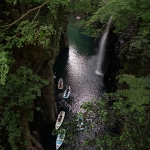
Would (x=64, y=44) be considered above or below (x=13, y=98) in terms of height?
below

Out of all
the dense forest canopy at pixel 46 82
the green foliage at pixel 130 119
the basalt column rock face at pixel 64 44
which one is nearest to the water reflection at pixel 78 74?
the basalt column rock face at pixel 64 44

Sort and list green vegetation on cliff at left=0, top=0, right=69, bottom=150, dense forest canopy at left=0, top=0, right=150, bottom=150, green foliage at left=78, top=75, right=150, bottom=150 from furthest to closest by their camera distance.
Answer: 1. green vegetation on cliff at left=0, top=0, right=69, bottom=150
2. dense forest canopy at left=0, top=0, right=150, bottom=150
3. green foliage at left=78, top=75, right=150, bottom=150

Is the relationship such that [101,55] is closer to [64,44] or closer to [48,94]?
[64,44]

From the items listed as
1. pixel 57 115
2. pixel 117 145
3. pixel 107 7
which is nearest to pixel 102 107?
pixel 117 145

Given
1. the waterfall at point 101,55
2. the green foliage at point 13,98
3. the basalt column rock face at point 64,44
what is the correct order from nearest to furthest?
the green foliage at point 13,98
the waterfall at point 101,55
the basalt column rock face at point 64,44

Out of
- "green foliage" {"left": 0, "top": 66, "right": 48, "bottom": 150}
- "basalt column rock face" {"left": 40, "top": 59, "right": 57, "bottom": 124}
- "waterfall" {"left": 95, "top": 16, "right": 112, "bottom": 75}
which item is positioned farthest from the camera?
"waterfall" {"left": 95, "top": 16, "right": 112, "bottom": 75}

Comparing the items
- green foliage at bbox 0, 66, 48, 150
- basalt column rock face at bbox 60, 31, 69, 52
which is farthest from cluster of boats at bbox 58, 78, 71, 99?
green foliage at bbox 0, 66, 48, 150

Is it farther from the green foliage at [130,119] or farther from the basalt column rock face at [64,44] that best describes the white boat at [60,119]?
the basalt column rock face at [64,44]

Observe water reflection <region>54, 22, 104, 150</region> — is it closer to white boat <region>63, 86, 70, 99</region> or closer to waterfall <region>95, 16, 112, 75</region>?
white boat <region>63, 86, 70, 99</region>

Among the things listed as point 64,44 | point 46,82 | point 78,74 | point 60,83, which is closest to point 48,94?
point 46,82
